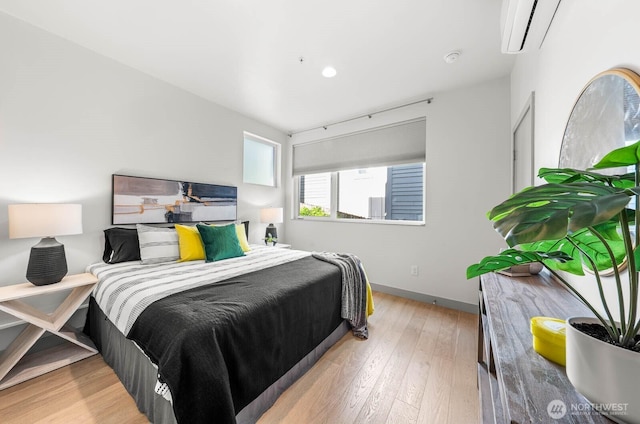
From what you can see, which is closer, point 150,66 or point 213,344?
point 213,344

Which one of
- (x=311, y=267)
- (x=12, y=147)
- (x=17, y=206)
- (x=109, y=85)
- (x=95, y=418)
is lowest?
(x=95, y=418)

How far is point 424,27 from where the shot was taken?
1869 mm

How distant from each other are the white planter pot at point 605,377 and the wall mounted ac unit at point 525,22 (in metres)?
1.70

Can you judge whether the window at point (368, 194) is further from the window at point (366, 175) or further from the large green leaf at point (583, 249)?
the large green leaf at point (583, 249)

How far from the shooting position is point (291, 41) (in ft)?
6.70

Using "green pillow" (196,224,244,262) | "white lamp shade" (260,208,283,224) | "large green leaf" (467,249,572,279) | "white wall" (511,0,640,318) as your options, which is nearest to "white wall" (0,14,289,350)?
"green pillow" (196,224,244,262)

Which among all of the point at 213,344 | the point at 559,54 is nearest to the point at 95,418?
the point at 213,344

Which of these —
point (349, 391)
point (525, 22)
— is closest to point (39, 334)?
point (349, 391)

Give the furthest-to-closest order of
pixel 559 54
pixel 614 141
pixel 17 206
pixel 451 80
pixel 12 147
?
pixel 451 80 < pixel 12 147 < pixel 17 206 < pixel 559 54 < pixel 614 141

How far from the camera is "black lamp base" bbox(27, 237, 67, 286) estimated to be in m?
1.74

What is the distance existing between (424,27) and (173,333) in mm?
2656

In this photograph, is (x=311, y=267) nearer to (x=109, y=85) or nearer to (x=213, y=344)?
(x=213, y=344)

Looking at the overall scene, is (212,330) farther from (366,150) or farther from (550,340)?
(366,150)

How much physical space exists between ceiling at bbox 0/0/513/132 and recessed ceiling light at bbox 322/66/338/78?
0.14 ft
